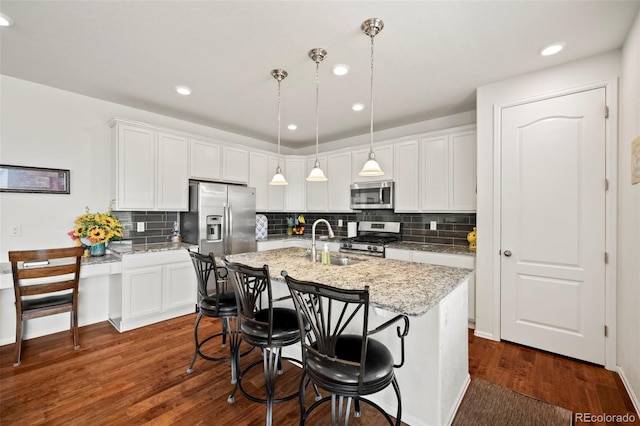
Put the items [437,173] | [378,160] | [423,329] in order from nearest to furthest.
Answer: [423,329]
[437,173]
[378,160]

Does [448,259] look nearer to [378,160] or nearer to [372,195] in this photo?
[372,195]

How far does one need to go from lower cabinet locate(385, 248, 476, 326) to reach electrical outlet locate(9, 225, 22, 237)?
417cm

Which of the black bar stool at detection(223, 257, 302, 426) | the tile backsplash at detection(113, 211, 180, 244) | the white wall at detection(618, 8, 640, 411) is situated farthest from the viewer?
the tile backsplash at detection(113, 211, 180, 244)

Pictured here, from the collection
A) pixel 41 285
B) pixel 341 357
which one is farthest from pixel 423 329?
pixel 41 285

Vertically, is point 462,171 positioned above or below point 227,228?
above

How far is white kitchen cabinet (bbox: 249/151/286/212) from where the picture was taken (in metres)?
4.73

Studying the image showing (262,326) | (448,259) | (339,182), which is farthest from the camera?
(339,182)

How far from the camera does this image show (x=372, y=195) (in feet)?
14.3

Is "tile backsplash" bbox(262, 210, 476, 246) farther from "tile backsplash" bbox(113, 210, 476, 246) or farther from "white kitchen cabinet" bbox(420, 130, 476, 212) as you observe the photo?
"white kitchen cabinet" bbox(420, 130, 476, 212)

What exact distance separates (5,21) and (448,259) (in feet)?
14.5

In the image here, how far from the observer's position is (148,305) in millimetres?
3281

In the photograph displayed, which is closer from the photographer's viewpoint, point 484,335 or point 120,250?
point 484,335

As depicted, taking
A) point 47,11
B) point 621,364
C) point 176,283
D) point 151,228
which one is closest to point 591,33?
point 621,364

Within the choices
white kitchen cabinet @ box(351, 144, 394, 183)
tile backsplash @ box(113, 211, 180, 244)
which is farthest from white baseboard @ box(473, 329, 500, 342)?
tile backsplash @ box(113, 211, 180, 244)
